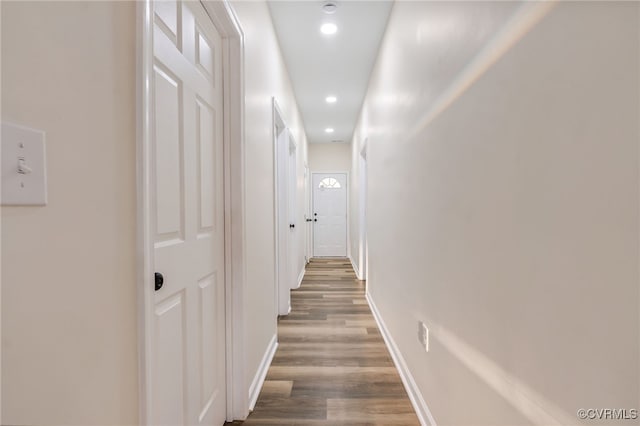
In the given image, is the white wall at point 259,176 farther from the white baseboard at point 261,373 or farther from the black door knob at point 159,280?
the black door knob at point 159,280

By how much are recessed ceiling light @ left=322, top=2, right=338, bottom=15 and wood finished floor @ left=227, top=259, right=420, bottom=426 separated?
8.56ft

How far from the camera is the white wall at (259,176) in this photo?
1858 mm

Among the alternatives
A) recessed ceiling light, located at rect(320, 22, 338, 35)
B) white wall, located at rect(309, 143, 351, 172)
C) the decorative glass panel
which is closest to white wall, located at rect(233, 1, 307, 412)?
recessed ceiling light, located at rect(320, 22, 338, 35)

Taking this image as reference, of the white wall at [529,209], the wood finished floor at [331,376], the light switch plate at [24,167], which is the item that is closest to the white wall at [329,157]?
the wood finished floor at [331,376]

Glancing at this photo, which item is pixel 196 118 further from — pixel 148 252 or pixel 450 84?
pixel 450 84

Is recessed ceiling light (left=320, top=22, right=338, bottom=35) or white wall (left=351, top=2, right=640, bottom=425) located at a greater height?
recessed ceiling light (left=320, top=22, right=338, bottom=35)

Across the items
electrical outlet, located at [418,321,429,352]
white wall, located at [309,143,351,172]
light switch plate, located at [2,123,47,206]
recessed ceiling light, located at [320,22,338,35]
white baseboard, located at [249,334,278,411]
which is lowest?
white baseboard, located at [249,334,278,411]

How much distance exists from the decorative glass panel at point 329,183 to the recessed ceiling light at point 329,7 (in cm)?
491

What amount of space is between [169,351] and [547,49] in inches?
53.1

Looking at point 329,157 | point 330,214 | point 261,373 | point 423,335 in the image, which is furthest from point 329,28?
point 330,214

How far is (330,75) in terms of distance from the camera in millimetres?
3773

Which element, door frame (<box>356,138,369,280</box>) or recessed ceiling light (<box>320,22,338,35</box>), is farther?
door frame (<box>356,138,369,280</box>)

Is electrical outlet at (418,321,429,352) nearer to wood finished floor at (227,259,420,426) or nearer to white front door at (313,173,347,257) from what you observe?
wood finished floor at (227,259,420,426)

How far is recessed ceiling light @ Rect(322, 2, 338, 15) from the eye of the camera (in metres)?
2.46
